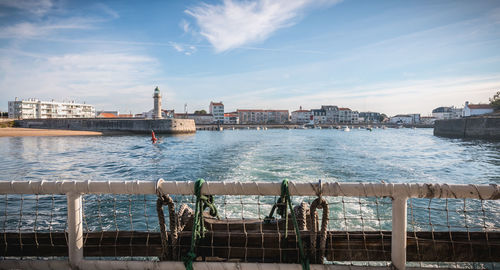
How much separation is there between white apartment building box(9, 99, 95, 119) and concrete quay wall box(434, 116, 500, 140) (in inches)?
5360

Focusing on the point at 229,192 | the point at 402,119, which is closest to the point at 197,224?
the point at 229,192

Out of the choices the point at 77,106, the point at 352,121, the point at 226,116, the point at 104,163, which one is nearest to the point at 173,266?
the point at 104,163

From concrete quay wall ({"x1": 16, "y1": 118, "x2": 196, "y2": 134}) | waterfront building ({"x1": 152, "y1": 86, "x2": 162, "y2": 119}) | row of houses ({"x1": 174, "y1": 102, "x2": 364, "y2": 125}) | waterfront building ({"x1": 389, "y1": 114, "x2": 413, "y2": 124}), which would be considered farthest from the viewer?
waterfront building ({"x1": 389, "y1": 114, "x2": 413, "y2": 124})

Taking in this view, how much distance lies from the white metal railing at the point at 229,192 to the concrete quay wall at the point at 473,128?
2152 inches

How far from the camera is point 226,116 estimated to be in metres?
136

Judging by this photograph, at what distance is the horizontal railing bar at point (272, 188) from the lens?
6.90ft

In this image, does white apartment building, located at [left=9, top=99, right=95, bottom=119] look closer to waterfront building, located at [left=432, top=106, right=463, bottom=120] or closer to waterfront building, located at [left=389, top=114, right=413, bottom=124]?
waterfront building, located at [left=389, top=114, right=413, bottom=124]

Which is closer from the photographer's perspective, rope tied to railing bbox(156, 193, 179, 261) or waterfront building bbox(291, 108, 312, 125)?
rope tied to railing bbox(156, 193, 179, 261)

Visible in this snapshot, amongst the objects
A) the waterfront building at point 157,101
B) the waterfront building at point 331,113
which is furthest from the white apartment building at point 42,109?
the waterfront building at point 331,113

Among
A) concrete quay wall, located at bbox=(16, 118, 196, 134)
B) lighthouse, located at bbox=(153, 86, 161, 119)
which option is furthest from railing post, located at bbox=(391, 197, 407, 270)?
lighthouse, located at bbox=(153, 86, 161, 119)

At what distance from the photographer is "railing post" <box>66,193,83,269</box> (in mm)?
2273

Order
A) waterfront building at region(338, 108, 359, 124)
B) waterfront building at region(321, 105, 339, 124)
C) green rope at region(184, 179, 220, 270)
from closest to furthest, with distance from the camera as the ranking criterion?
1. green rope at region(184, 179, 220, 270)
2. waterfront building at region(321, 105, 339, 124)
3. waterfront building at region(338, 108, 359, 124)

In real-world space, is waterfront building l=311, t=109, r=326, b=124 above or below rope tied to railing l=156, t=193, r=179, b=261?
above

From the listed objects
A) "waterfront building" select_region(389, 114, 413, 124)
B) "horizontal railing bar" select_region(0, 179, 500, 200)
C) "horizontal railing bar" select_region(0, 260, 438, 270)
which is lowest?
"horizontal railing bar" select_region(0, 260, 438, 270)
